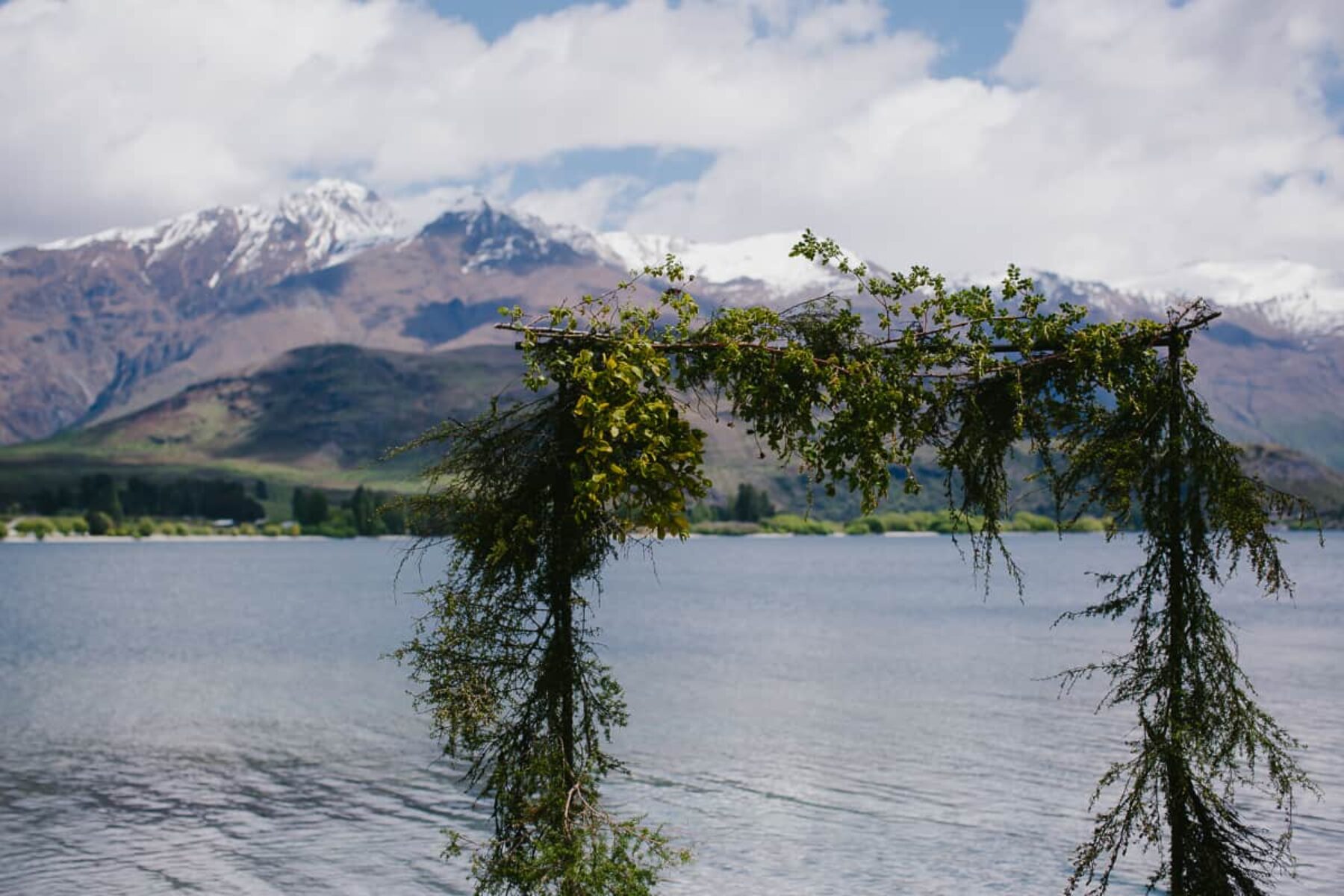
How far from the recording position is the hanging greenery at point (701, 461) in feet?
42.3

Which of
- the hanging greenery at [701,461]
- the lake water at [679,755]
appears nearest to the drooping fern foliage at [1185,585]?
the hanging greenery at [701,461]

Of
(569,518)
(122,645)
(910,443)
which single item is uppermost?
(910,443)

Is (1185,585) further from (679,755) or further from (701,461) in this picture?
(679,755)

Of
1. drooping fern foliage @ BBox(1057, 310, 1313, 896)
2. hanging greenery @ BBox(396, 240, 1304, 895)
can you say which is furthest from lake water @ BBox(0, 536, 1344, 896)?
drooping fern foliage @ BBox(1057, 310, 1313, 896)

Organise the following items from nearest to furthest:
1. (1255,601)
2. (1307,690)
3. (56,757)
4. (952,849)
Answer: (952,849), (56,757), (1307,690), (1255,601)

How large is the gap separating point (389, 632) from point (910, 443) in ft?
248

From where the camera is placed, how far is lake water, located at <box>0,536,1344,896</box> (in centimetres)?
2681

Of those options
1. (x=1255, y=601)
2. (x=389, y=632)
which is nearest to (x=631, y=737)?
(x=389, y=632)

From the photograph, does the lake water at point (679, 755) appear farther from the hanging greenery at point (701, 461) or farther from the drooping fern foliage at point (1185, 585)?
the drooping fern foliage at point (1185, 585)

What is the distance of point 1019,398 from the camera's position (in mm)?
13406

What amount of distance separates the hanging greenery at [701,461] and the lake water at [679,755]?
8.47ft

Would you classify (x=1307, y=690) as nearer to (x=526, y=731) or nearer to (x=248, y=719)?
(x=248, y=719)

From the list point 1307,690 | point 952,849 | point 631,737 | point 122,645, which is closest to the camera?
point 952,849

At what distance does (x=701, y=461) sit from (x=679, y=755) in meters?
28.2
